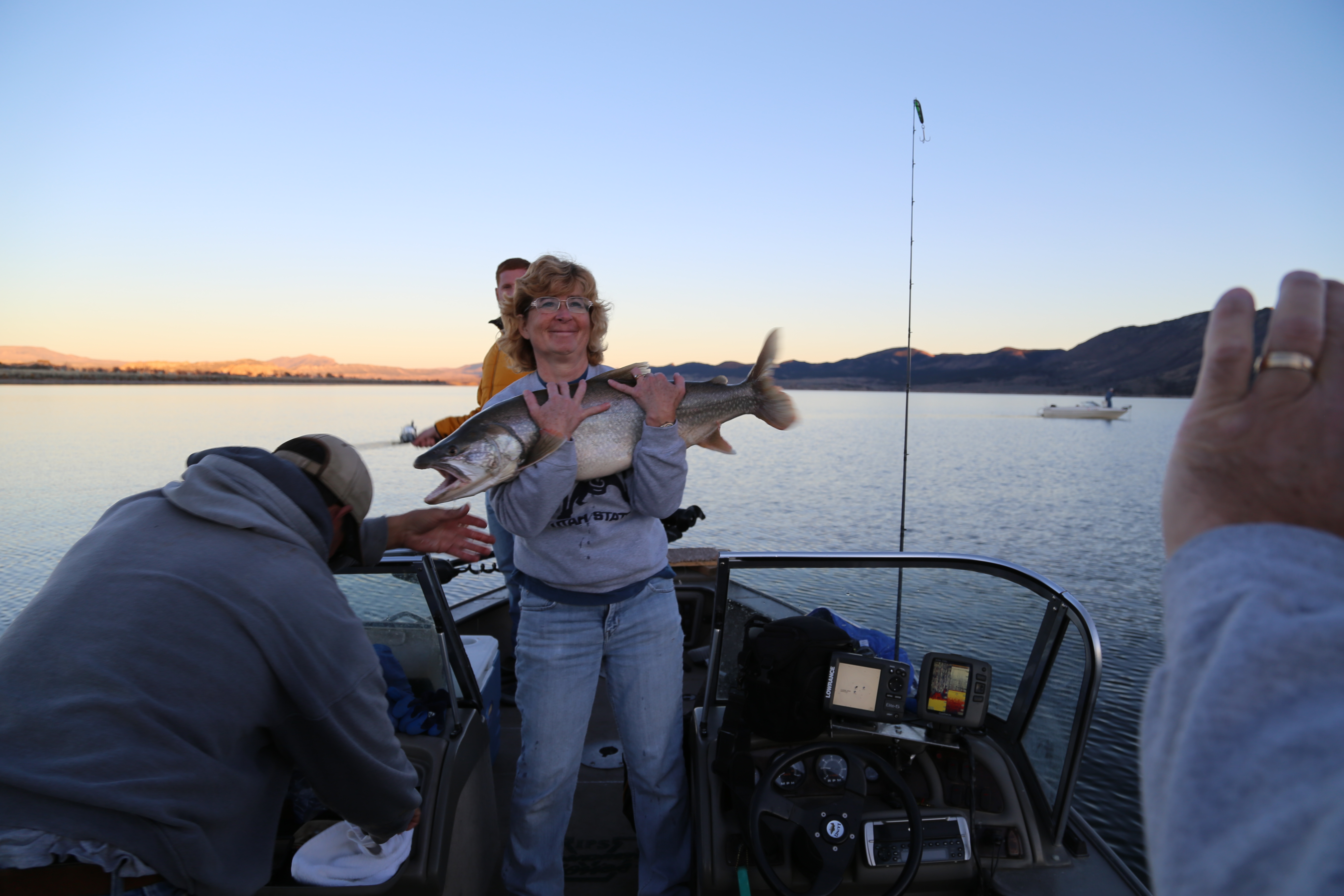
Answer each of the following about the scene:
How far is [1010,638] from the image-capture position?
342cm

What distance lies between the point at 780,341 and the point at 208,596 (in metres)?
2.52

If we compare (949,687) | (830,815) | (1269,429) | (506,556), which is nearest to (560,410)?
(830,815)

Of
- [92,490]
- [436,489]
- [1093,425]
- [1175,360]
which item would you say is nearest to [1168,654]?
[436,489]

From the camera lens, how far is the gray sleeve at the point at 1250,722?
56cm

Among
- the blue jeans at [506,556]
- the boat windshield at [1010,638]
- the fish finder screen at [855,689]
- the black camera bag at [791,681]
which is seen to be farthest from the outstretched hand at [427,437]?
the fish finder screen at [855,689]

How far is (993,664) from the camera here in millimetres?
3260

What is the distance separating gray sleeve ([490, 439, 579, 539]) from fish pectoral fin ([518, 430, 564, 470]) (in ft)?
0.04

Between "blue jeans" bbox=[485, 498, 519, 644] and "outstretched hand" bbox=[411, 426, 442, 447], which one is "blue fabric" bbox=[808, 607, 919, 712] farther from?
"outstretched hand" bbox=[411, 426, 442, 447]

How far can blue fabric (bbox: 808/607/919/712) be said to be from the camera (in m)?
3.17

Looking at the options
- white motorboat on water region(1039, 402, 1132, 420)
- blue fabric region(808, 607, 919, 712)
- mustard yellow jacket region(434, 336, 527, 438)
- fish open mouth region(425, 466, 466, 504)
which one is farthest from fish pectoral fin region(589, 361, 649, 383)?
white motorboat on water region(1039, 402, 1132, 420)

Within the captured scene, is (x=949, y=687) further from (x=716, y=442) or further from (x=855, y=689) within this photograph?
(x=716, y=442)

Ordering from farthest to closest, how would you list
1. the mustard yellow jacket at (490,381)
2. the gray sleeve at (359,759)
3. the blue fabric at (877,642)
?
the mustard yellow jacket at (490,381) < the blue fabric at (877,642) < the gray sleeve at (359,759)

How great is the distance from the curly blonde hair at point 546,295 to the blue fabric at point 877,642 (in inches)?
→ 59.5

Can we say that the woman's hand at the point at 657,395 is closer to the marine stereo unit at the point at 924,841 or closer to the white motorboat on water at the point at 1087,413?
the marine stereo unit at the point at 924,841
